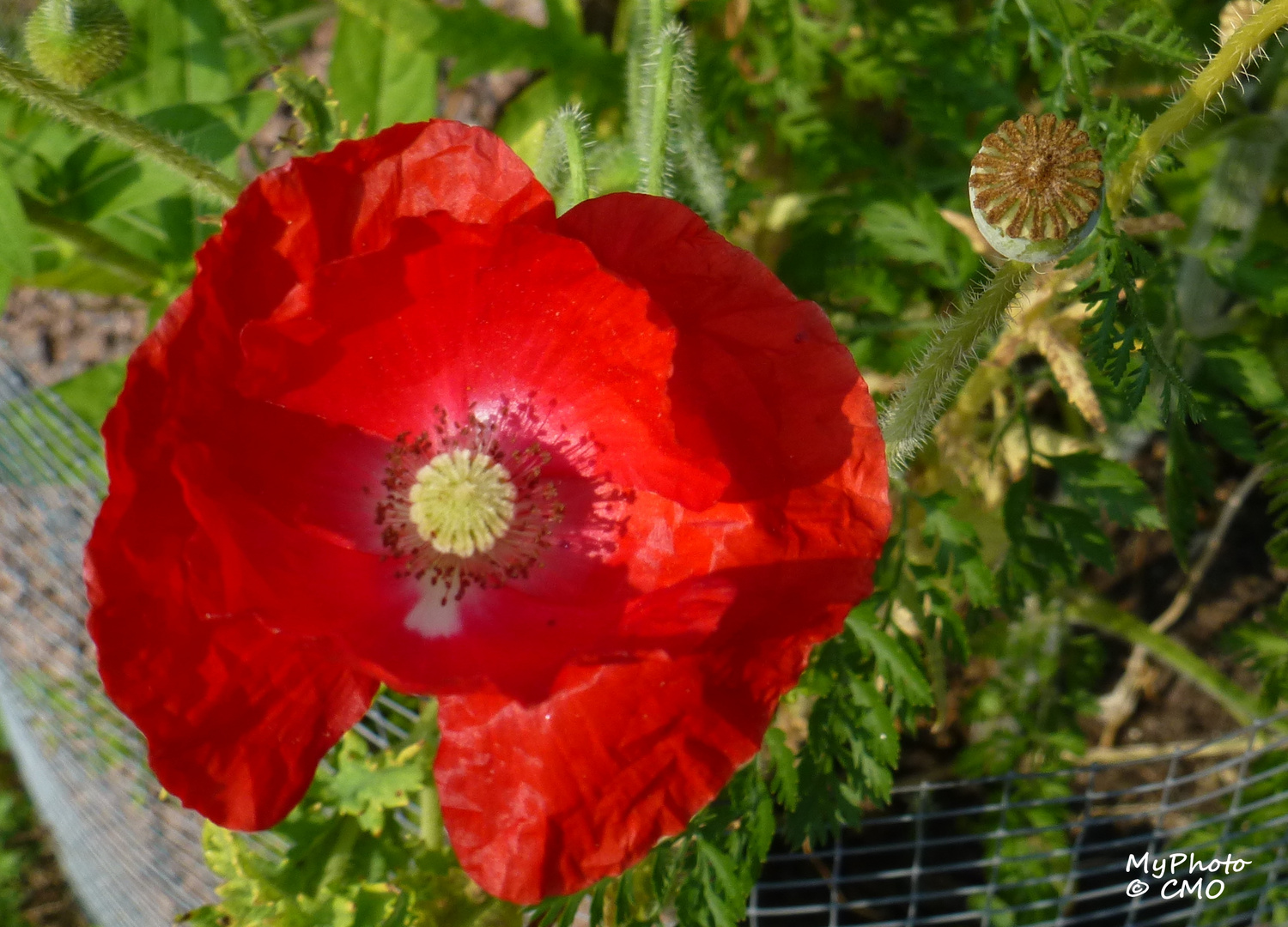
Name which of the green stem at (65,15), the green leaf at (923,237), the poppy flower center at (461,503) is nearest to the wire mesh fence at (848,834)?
the poppy flower center at (461,503)

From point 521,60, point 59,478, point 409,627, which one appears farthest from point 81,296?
point 409,627

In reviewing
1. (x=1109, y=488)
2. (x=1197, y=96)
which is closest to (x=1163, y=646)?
(x=1109, y=488)

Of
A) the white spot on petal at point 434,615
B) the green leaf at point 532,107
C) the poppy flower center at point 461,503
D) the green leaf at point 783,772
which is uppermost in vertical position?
the green leaf at point 532,107

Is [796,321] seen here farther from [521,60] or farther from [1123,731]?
[1123,731]

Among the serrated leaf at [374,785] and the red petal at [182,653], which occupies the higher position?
the red petal at [182,653]

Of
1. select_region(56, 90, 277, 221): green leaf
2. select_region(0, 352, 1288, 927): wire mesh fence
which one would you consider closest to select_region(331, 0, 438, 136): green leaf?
select_region(56, 90, 277, 221): green leaf

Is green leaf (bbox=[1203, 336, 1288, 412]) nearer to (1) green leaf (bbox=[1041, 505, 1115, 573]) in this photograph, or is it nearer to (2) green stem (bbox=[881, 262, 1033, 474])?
(1) green leaf (bbox=[1041, 505, 1115, 573])

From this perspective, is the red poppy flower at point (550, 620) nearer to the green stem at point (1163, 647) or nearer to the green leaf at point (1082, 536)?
the green leaf at point (1082, 536)
